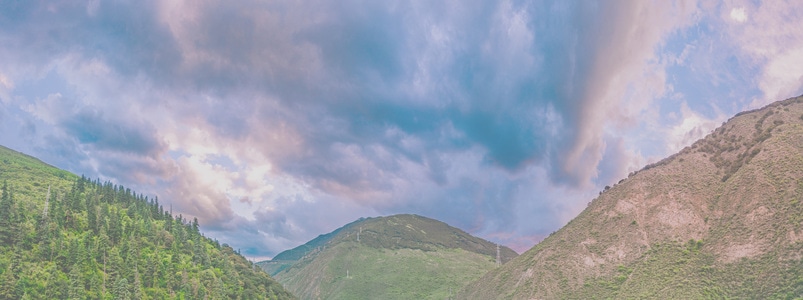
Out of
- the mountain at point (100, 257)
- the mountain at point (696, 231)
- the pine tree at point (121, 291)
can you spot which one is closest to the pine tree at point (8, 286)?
the mountain at point (100, 257)

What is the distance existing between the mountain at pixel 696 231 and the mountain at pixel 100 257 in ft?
310

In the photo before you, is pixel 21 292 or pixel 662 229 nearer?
pixel 21 292

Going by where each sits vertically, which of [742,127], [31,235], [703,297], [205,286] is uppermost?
[742,127]

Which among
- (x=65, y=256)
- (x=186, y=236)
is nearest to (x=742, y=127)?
(x=186, y=236)

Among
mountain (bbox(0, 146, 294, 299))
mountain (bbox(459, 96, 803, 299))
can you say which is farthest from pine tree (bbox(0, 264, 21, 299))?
mountain (bbox(459, 96, 803, 299))

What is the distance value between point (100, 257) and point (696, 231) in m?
155

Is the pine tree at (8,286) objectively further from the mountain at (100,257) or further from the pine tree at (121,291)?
the pine tree at (121,291)

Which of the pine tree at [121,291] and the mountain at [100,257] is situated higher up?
the mountain at [100,257]

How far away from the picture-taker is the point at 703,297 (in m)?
111

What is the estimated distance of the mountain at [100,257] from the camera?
93125 millimetres

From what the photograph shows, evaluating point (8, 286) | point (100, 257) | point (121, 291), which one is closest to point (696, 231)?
point (121, 291)

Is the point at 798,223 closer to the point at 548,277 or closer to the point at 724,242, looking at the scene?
the point at 724,242

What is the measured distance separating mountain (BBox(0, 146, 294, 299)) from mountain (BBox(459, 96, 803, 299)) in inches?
3717

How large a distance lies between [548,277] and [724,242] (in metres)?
49.0
